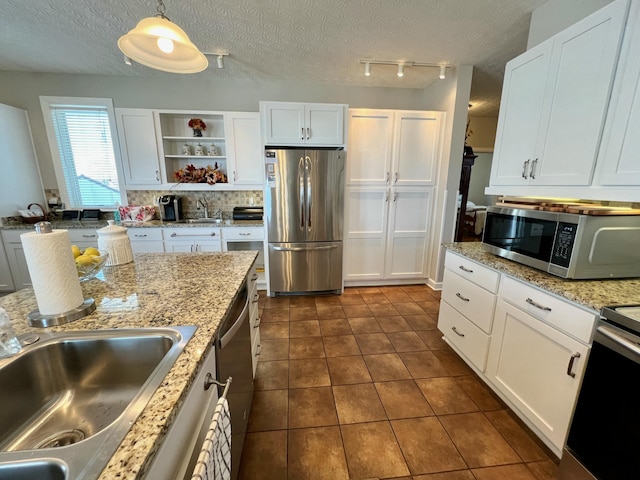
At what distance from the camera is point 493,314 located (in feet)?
5.37

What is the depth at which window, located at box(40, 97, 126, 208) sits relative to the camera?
120 inches

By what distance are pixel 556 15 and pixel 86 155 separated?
15.6 ft

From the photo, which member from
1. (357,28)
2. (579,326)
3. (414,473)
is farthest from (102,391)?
(357,28)

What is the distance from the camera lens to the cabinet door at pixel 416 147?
3.02 meters

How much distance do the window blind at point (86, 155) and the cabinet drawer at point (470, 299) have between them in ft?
13.0

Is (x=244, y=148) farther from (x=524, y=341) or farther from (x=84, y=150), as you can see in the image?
(x=524, y=341)

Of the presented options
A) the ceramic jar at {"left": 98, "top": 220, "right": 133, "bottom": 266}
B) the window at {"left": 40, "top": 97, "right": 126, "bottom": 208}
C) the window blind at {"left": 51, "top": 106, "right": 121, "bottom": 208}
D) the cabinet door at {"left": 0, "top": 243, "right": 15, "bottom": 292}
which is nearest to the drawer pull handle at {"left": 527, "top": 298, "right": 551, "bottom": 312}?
the ceramic jar at {"left": 98, "top": 220, "right": 133, "bottom": 266}

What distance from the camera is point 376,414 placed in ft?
5.23

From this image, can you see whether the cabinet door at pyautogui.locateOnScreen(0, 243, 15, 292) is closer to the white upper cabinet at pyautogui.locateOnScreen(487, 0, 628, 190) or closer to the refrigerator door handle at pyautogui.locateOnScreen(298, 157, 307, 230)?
the refrigerator door handle at pyautogui.locateOnScreen(298, 157, 307, 230)

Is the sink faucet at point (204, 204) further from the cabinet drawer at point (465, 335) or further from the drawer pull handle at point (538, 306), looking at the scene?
the drawer pull handle at point (538, 306)

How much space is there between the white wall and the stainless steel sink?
277 centimetres

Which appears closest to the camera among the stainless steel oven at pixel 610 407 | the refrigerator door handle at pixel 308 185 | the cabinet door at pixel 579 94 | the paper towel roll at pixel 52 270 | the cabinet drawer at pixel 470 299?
the paper towel roll at pixel 52 270

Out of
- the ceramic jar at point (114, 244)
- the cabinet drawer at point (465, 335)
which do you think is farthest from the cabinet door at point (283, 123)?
the cabinet drawer at point (465, 335)

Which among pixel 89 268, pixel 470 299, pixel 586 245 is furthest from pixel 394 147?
pixel 89 268
